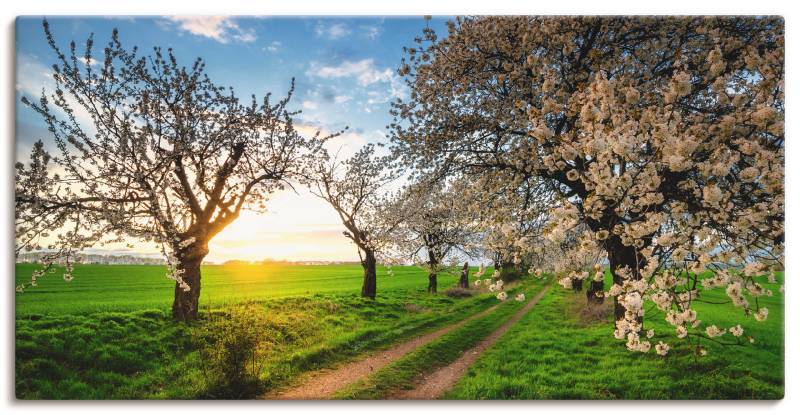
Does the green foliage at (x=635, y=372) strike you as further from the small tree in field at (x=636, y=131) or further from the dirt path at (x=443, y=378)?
the small tree in field at (x=636, y=131)

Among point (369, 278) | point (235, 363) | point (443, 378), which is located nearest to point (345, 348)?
point (443, 378)

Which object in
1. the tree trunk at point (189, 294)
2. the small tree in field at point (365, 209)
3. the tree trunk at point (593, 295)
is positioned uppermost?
the small tree in field at point (365, 209)

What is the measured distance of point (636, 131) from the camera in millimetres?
4188

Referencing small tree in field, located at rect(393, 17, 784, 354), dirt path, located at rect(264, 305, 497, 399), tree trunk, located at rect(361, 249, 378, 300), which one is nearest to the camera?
small tree in field, located at rect(393, 17, 784, 354)

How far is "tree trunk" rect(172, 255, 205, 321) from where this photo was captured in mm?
7910

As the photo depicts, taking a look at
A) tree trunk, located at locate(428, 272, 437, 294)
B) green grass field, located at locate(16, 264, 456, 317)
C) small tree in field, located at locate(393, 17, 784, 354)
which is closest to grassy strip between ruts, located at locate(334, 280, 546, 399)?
green grass field, located at locate(16, 264, 456, 317)

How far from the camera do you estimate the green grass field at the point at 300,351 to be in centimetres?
553

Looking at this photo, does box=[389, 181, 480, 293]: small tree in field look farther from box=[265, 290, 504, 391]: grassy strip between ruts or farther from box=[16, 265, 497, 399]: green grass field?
box=[265, 290, 504, 391]: grassy strip between ruts

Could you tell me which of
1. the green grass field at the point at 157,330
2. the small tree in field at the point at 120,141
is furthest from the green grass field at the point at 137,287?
the small tree in field at the point at 120,141

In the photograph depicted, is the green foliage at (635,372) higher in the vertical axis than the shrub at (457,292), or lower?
higher

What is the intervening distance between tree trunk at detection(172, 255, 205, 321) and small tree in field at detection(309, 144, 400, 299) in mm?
3229

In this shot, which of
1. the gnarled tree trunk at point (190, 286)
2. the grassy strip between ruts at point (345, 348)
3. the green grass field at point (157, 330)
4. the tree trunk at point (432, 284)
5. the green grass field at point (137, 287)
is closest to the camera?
the green grass field at point (157, 330)

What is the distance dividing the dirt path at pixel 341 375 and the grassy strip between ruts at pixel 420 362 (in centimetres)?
17

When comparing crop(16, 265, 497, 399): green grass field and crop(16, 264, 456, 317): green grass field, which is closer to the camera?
crop(16, 265, 497, 399): green grass field
